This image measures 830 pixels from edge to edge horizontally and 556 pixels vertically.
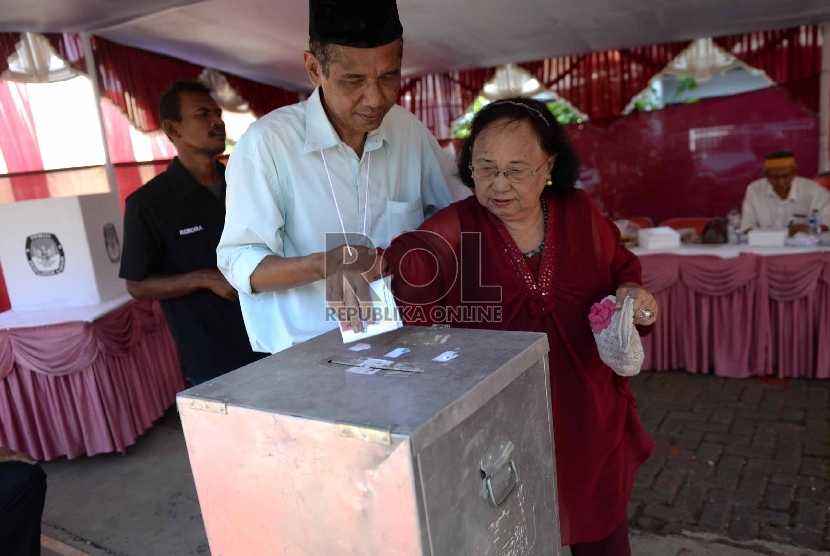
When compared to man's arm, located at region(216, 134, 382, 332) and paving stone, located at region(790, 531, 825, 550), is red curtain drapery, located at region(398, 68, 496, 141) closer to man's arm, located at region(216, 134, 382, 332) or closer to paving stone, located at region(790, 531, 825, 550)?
paving stone, located at region(790, 531, 825, 550)

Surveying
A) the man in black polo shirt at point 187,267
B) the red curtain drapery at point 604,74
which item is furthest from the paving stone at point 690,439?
the red curtain drapery at point 604,74

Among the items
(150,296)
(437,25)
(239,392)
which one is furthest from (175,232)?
(437,25)

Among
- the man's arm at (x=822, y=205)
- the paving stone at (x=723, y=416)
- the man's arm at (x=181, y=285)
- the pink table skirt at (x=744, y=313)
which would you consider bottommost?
the paving stone at (x=723, y=416)

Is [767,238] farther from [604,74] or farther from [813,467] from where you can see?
[604,74]

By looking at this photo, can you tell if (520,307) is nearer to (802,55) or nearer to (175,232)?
(175,232)

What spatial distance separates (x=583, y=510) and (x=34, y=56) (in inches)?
205

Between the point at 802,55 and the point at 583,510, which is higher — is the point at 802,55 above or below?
above

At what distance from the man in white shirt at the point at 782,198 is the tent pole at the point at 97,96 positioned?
5525mm

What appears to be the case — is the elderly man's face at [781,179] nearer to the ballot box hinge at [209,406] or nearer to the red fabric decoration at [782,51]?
the red fabric decoration at [782,51]

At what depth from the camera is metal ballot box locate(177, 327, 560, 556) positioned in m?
0.79

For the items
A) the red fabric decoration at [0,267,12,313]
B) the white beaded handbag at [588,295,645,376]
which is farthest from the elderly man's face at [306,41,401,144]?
the red fabric decoration at [0,267,12,313]

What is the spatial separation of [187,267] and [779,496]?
2.97 meters

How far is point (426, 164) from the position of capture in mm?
1738

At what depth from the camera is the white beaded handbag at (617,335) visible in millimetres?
1330
